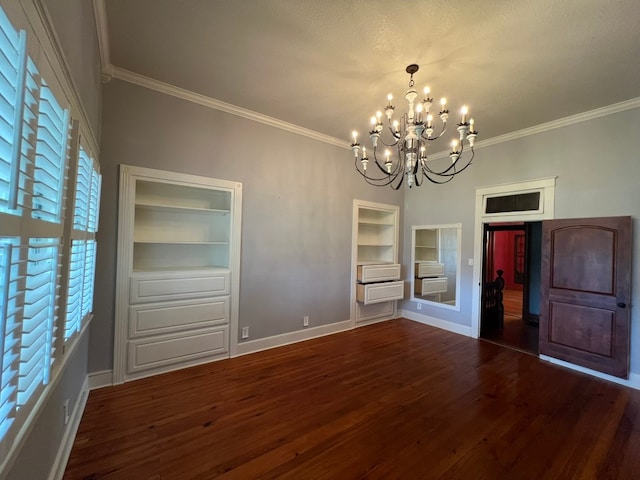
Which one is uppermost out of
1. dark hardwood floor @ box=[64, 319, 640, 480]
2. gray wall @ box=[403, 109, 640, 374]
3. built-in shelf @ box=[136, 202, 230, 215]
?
gray wall @ box=[403, 109, 640, 374]

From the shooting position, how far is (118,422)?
7.39 feet

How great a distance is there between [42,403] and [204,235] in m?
2.55

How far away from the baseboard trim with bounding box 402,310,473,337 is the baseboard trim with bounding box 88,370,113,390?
4687 millimetres

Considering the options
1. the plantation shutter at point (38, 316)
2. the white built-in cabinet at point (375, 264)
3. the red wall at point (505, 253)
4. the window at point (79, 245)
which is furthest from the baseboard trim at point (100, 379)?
the red wall at point (505, 253)

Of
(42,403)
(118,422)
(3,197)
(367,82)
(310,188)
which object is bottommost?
(118,422)

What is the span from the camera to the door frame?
12.4 ft

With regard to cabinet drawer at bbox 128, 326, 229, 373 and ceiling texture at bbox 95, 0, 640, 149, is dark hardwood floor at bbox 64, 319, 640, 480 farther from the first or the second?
ceiling texture at bbox 95, 0, 640, 149

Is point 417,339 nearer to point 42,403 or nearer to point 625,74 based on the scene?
point 625,74

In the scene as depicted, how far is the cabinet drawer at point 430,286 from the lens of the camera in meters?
5.17

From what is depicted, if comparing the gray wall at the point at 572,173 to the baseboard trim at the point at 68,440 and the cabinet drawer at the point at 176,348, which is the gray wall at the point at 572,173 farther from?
the baseboard trim at the point at 68,440

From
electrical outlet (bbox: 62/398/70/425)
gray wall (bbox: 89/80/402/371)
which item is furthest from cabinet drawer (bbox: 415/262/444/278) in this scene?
electrical outlet (bbox: 62/398/70/425)

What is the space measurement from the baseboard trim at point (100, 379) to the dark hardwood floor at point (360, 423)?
106 millimetres

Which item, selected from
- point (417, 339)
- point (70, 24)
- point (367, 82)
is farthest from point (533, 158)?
point (70, 24)

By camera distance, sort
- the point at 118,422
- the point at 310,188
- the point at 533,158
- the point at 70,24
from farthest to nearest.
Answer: the point at 310,188, the point at 533,158, the point at 118,422, the point at 70,24
